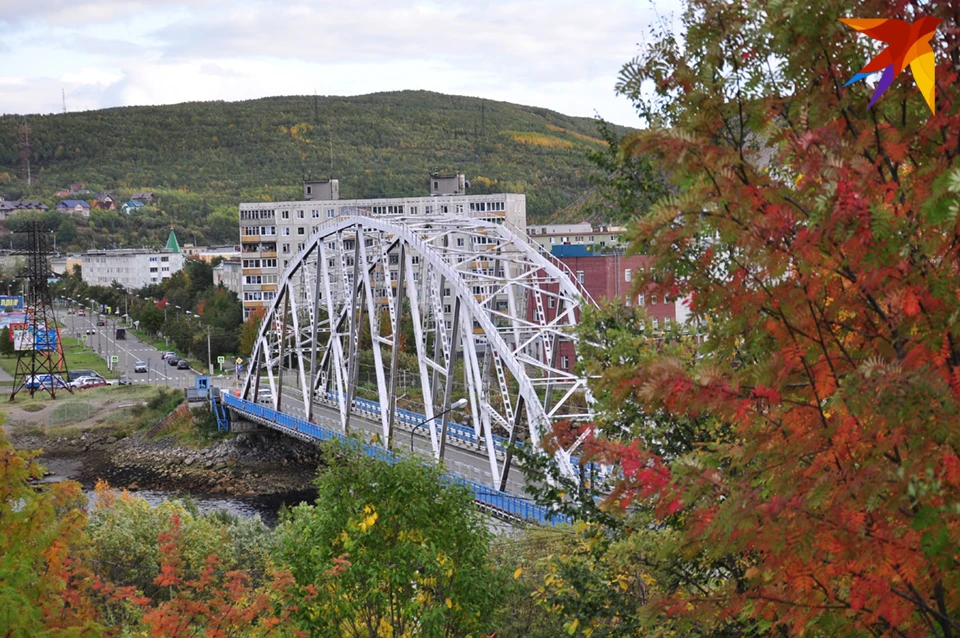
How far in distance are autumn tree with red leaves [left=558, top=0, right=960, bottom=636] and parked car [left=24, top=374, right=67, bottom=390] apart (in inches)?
3510

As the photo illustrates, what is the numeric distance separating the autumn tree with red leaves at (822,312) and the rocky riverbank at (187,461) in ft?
195

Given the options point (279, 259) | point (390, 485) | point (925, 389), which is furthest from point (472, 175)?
point (925, 389)

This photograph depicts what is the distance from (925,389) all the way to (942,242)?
1037 millimetres

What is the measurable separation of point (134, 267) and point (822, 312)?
578ft

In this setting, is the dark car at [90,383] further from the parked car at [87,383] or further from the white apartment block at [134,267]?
the white apartment block at [134,267]

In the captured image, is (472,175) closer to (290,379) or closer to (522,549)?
(290,379)

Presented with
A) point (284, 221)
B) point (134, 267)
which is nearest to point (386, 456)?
point (284, 221)

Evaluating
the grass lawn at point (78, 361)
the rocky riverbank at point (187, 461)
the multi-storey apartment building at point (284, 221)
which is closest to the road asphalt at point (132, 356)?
the grass lawn at point (78, 361)

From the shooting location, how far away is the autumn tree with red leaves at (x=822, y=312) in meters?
6.06

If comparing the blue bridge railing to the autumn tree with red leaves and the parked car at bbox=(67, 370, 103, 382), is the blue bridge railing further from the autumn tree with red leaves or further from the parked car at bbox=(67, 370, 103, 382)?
the parked car at bbox=(67, 370, 103, 382)

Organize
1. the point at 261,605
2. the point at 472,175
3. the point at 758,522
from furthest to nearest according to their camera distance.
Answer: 1. the point at 472,175
2. the point at 261,605
3. the point at 758,522

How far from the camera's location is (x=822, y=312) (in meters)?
6.68

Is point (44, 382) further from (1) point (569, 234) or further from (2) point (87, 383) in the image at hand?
(1) point (569, 234)

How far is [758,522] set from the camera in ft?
22.3
